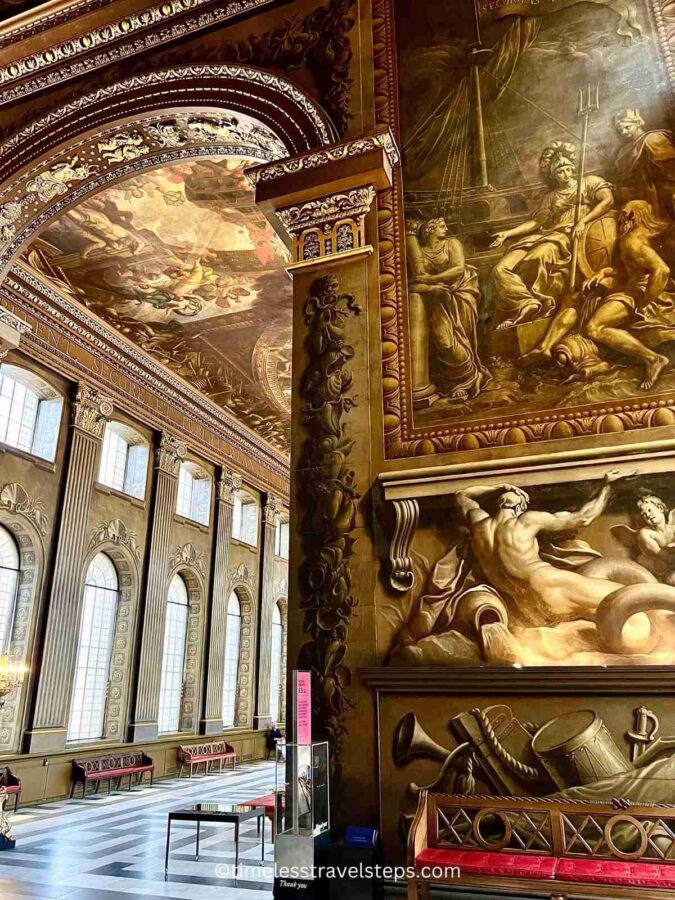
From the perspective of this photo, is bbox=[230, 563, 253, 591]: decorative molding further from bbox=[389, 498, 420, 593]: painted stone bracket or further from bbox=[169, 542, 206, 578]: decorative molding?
bbox=[389, 498, 420, 593]: painted stone bracket

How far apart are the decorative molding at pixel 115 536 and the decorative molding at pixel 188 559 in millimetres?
1361

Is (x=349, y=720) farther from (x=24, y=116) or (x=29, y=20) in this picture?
(x=29, y=20)

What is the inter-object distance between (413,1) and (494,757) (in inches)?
251

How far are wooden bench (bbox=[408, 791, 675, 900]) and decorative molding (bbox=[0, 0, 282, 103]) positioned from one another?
7.42 m

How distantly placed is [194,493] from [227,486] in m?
0.96

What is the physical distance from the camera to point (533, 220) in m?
5.22

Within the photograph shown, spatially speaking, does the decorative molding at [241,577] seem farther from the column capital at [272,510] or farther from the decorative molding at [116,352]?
the decorative molding at [116,352]

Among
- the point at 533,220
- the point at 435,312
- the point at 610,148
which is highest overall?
the point at 610,148

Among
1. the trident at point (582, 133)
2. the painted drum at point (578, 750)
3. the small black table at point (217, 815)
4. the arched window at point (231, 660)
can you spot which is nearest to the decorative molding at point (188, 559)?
the arched window at point (231, 660)

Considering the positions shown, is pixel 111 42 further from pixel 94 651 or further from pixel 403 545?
pixel 94 651

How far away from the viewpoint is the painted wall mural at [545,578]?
4.01m

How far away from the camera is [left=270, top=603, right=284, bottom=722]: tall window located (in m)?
22.0

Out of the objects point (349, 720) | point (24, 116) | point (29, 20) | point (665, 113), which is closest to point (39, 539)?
point (24, 116)

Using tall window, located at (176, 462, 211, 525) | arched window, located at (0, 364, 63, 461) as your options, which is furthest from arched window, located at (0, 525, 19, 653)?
tall window, located at (176, 462, 211, 525)
